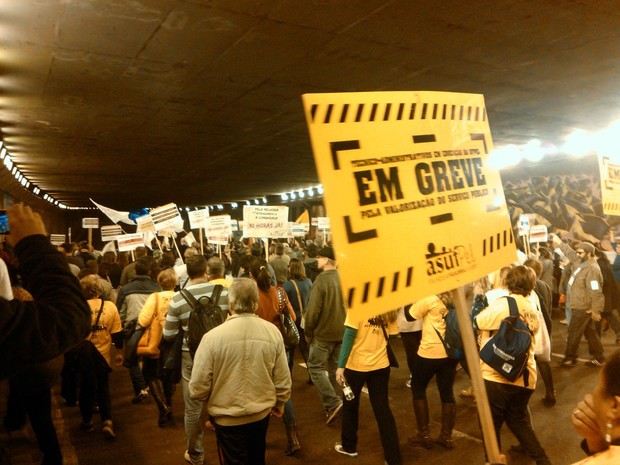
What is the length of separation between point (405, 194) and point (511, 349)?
8.73ft

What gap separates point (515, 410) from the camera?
4012 millimetres

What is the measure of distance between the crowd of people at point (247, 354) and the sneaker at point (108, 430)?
0.07 ft

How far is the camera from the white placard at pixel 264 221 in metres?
10.0

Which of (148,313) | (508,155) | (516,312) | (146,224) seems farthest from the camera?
(508,155)

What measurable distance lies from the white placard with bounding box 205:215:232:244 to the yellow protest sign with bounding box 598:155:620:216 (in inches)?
311

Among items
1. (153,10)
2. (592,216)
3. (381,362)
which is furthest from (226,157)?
(592,216)

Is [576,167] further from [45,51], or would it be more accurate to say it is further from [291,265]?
[45,51]

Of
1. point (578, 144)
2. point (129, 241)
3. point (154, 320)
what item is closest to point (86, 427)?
point (154, 320)

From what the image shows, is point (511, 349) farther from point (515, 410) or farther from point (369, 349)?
point (369, 349)

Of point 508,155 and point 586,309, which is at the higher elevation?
point 508,155

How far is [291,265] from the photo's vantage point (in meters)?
7.72

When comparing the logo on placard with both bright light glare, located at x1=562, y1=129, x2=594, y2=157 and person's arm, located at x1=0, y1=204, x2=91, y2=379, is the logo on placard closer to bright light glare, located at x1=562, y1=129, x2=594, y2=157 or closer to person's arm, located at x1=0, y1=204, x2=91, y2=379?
person's arm, located at x1=0, y1=204, x2=91, y2=379

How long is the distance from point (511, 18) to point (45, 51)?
5.84m

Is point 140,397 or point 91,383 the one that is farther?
point 140,397
